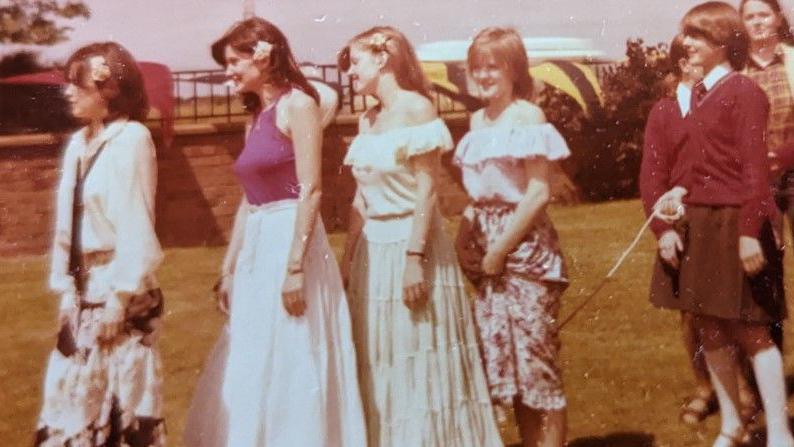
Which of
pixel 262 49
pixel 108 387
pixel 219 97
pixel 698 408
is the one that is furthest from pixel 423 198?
pixel 698 408

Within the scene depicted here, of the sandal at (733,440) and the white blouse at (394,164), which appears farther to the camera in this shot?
the sandal at (733,440)

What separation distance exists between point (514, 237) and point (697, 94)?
0.72 meters

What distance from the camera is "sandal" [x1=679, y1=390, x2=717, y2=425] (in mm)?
3441

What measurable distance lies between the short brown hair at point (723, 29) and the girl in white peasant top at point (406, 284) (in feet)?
2.77

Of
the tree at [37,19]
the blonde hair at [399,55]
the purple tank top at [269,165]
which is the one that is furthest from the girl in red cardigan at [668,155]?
the tree at [37,19]

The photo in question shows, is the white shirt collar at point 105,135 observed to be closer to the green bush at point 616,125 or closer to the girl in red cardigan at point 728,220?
the green bush at point 616,125

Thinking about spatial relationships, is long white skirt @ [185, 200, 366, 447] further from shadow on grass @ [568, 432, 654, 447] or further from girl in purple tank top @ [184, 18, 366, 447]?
shadow on grass @ [568, 432, 654, 447]

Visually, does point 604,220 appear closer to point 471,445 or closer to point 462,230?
point 462,230

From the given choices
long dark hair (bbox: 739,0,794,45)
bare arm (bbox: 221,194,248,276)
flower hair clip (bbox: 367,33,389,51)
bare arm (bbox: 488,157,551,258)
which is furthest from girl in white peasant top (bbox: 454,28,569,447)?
long dark hair (bbox: 739,0,794,45)

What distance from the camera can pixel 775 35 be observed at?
3.27 metres

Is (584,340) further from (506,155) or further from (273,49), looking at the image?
(273,49)

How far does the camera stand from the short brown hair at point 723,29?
122 inches

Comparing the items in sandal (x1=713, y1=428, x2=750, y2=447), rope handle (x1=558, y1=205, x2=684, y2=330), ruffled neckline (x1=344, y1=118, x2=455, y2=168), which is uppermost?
ruffled neckline (x1=344, y1=118, x2=455, y2=168)

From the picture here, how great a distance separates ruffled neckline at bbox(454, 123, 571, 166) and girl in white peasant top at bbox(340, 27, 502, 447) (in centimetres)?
9
